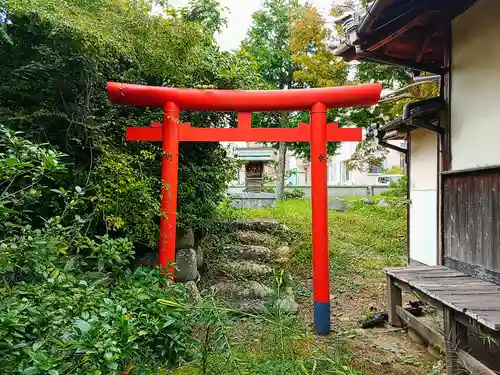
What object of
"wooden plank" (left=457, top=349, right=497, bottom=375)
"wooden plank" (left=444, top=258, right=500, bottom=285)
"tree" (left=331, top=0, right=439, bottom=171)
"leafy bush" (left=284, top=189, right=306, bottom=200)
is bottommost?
"wooden plank" (left=457, top=349, right=497, bottom=375)

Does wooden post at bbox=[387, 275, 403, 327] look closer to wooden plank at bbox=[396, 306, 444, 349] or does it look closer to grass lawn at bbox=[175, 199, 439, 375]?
wooden plank at bbox=[396, 306, 444, 349]

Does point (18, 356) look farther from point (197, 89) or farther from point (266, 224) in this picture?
point (266, 224)

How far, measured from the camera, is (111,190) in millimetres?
3471

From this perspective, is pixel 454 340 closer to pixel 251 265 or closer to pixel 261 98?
pixel 261 98

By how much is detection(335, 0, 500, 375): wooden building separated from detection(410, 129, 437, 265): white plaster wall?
5.10 feet

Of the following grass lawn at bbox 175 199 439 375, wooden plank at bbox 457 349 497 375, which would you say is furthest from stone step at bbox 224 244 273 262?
wooden plank at bbox 457 349 497 375

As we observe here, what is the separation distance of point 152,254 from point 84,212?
1157 mm

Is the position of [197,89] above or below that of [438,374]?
above

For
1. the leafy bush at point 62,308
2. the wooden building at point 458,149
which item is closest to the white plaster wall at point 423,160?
the wooden building at point 458,149

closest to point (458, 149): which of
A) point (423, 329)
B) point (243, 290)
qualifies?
point (423, 329)

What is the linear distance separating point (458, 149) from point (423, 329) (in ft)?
6.69

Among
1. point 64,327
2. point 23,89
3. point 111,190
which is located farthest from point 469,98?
point 23,89

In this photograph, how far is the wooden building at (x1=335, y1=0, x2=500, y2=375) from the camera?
275cm

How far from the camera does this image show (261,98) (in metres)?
4.34
